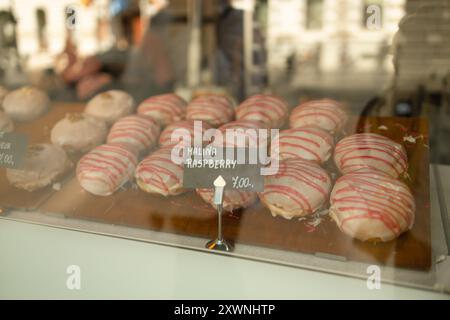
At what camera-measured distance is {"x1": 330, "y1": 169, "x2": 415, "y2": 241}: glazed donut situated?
0.90 meters

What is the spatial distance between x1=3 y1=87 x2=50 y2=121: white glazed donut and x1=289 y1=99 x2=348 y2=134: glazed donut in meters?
0.95

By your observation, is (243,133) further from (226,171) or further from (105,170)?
(105,170)

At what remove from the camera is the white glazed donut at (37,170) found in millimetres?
1172

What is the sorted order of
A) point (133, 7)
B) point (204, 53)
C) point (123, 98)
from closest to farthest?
point (123, 98)
point (204, 53)
point (133, 7)

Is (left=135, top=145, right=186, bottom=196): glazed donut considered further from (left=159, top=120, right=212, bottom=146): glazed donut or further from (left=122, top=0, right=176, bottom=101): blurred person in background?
(left=122, top=0, right=176, bottom=101): blurred person in background

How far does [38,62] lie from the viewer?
260 cm

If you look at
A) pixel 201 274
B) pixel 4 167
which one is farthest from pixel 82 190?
pixel 201 274

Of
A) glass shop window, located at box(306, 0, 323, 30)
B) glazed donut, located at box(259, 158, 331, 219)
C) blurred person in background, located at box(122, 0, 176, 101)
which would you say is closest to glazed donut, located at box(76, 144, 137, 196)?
glazed donut, located at box(259, 158, 331, 219)

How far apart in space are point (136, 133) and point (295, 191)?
22.7 inches

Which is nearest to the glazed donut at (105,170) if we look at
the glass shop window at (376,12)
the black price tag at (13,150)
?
the black price tag at (13,150)

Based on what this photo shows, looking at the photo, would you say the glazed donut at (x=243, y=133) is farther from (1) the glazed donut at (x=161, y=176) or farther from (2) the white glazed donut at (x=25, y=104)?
(2) the white glazed donut at (x=25, y=104)

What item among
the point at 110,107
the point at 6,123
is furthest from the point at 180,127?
the point at 6,123

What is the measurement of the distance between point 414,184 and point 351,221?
29cm
